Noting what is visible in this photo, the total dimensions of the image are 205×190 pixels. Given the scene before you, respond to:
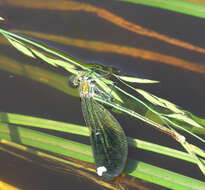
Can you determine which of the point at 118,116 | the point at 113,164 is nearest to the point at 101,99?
the point at 118,116

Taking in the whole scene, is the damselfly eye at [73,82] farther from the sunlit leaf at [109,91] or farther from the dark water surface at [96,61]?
the sunlit leaf at [109,91]

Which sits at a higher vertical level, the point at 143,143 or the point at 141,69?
the point at 141,69

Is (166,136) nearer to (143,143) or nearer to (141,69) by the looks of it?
(143,143)

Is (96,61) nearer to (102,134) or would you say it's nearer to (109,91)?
(109,91)

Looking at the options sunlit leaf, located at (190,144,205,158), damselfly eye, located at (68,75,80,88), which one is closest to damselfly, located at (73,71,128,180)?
damselfly eye, located at (68,75,80,88)

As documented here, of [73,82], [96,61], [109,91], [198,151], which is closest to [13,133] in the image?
[73,82]

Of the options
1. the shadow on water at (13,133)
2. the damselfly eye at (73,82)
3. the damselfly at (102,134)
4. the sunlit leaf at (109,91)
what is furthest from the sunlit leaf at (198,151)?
the shadow on water at (13,133)
